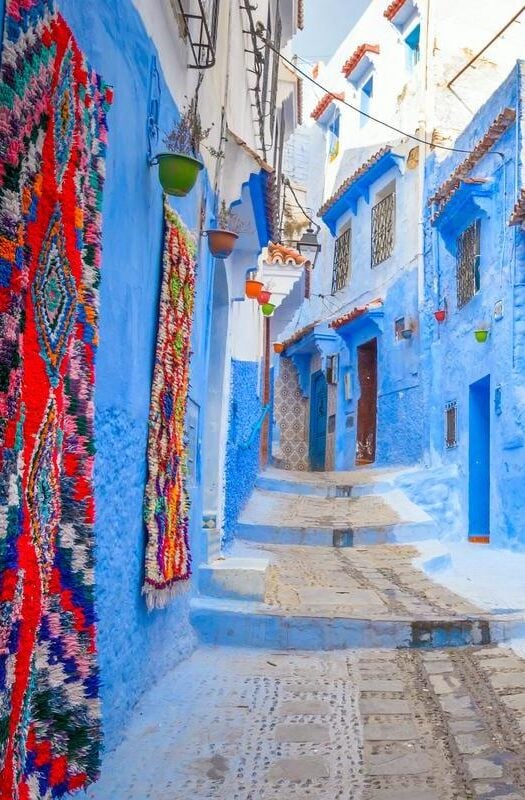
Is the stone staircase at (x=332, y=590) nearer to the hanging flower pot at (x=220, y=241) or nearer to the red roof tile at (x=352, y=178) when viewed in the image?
the hanging flower pot at (x=220, y=241)

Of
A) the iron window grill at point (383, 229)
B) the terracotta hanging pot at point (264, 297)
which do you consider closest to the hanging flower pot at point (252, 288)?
the terracotta hanging pot at point (264, 297)

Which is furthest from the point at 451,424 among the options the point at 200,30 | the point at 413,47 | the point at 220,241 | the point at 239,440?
the point at 200,30

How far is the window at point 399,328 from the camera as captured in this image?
1375cm

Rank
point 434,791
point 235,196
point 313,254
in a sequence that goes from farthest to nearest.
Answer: point 313,254 → point 235,196 → point 434,791

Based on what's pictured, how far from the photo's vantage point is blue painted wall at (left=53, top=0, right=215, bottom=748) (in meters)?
3.01

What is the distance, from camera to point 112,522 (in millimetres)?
3238

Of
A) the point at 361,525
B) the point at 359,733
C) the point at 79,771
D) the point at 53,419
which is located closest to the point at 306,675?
the point at 359,733

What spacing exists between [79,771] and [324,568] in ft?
18.3

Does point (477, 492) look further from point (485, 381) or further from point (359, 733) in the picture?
point (359, 733)

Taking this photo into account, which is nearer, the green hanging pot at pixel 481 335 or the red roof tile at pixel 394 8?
the green hanging pot at pixel 481 335

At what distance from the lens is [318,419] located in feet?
64.1

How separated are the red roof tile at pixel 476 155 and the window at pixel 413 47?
4.44 m

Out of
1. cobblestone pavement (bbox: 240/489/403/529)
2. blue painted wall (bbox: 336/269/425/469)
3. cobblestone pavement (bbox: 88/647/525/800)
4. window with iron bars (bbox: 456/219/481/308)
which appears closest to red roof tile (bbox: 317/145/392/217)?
blue painted wall (bbox: 336/269/425/469)

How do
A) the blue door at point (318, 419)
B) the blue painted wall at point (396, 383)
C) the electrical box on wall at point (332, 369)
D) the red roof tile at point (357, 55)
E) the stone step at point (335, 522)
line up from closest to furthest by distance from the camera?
the stone step at point (335, 522) → the blue painted wall at point (396, 383) → the red roof tile at point (357, 55) → the electrical box on wall at point (332, 369) → the blue door at point (318, 419)
